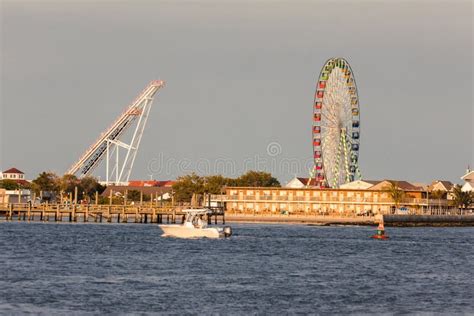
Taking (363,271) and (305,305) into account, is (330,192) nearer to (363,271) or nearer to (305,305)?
(363,271)

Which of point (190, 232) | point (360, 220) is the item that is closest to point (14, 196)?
point (360, 220)

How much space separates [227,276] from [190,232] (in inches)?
1352

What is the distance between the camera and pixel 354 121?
144625 millimetres

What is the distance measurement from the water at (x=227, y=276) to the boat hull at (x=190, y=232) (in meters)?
1.69

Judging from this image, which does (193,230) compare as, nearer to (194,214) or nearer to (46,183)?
(194,214)

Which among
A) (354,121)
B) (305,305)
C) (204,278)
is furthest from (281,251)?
(354,121)

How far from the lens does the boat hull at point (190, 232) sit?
91.8 meters

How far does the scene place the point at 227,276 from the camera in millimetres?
57562

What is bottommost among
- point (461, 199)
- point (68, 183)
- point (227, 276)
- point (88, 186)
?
point (227, 276)

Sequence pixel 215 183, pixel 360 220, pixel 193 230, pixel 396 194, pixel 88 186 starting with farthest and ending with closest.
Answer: pixel 215 183 → pixel 88 186 → pixel 396 194 → pixel 360 220 → pixel 193 230

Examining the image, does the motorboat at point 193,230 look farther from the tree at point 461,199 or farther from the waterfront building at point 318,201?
the tree at point 461,199

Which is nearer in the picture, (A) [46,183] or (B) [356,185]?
(B) [356,185]

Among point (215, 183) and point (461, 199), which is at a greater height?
point (215, 183)

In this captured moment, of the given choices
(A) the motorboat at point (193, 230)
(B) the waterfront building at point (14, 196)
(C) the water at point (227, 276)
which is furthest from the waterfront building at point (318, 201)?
(C) the water at point (227, 276)
